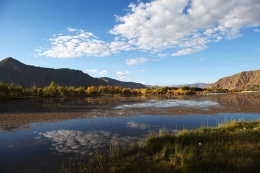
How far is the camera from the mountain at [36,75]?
114 meters

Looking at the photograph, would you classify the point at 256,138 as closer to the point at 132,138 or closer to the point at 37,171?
the point at 132,138

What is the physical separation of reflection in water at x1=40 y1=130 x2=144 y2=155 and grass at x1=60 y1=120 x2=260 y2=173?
1.47m

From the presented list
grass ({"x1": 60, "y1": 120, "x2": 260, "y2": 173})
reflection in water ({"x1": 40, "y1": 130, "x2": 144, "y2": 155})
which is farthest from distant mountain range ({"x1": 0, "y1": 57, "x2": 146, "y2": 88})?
grass ({"x1": 60, "y1": 120, "x2": 260, "y2": 173})

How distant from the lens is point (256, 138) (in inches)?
363

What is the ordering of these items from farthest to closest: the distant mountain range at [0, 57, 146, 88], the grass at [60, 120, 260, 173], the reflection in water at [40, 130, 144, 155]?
the distant mountain range at [0, 57, 146, 88]
the reflection in water at [40, 130, 144, 155]
the grass at [60, 120, 260, 173]

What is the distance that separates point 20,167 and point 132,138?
516 centimetres

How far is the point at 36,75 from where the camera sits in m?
129

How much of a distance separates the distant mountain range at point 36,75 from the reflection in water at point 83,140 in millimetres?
98518

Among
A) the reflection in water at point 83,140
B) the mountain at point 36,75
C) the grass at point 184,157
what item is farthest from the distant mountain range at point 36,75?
the grass at point 184,157

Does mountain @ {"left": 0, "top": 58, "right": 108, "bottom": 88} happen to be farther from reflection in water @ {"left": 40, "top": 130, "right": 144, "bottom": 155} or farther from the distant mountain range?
reflection in water @ {"left": 40, "top": 130, "right": 144, "bottom": 155}

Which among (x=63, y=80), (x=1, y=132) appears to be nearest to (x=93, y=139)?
(x=1, y=132)

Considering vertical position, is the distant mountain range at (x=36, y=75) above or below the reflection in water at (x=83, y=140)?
above

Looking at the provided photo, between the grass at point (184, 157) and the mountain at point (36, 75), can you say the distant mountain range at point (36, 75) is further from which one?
the grass at point (184, 157)

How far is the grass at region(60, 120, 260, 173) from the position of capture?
620cm
